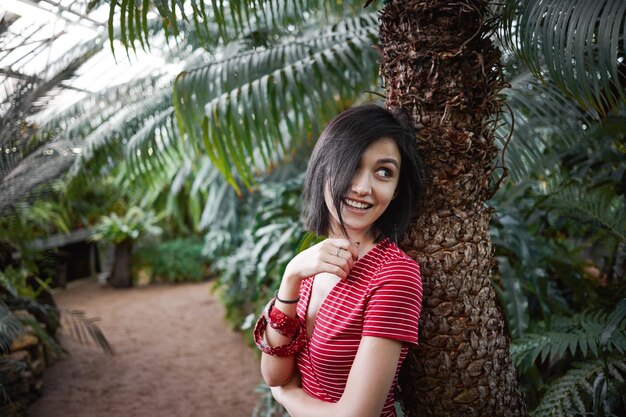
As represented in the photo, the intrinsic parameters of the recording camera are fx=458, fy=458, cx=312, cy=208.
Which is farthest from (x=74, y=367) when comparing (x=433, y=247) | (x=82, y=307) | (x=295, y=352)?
(x=433, y=247)

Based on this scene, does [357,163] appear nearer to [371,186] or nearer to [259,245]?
[371,186]

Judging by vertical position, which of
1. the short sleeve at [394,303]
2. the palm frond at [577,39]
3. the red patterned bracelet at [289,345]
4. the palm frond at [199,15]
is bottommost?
the red patterned bracelet at [289,345]

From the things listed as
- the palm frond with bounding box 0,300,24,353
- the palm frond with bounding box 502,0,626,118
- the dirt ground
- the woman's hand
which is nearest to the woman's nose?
the woman's hand

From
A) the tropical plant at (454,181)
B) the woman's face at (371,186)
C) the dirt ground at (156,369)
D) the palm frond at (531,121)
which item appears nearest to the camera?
the woman's face at (371,186)

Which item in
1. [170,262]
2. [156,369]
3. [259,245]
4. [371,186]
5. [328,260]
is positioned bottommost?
[170,262]

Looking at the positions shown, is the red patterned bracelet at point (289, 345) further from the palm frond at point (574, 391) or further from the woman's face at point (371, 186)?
the palm frond at point (574, 391)

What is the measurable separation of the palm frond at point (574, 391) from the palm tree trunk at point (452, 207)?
0.44 m

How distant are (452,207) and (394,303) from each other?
0.33 metres

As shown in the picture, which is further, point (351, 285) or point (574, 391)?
point (574, 391)

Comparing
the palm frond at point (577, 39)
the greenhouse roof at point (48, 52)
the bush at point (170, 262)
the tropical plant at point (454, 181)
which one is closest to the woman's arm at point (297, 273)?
the tropical plant at point (454, 181)

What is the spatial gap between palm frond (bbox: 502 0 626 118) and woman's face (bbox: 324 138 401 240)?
464 mm

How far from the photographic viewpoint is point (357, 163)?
3.12 ft

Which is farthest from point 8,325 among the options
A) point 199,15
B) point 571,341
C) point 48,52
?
point 571,341

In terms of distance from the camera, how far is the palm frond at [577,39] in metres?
0.98
